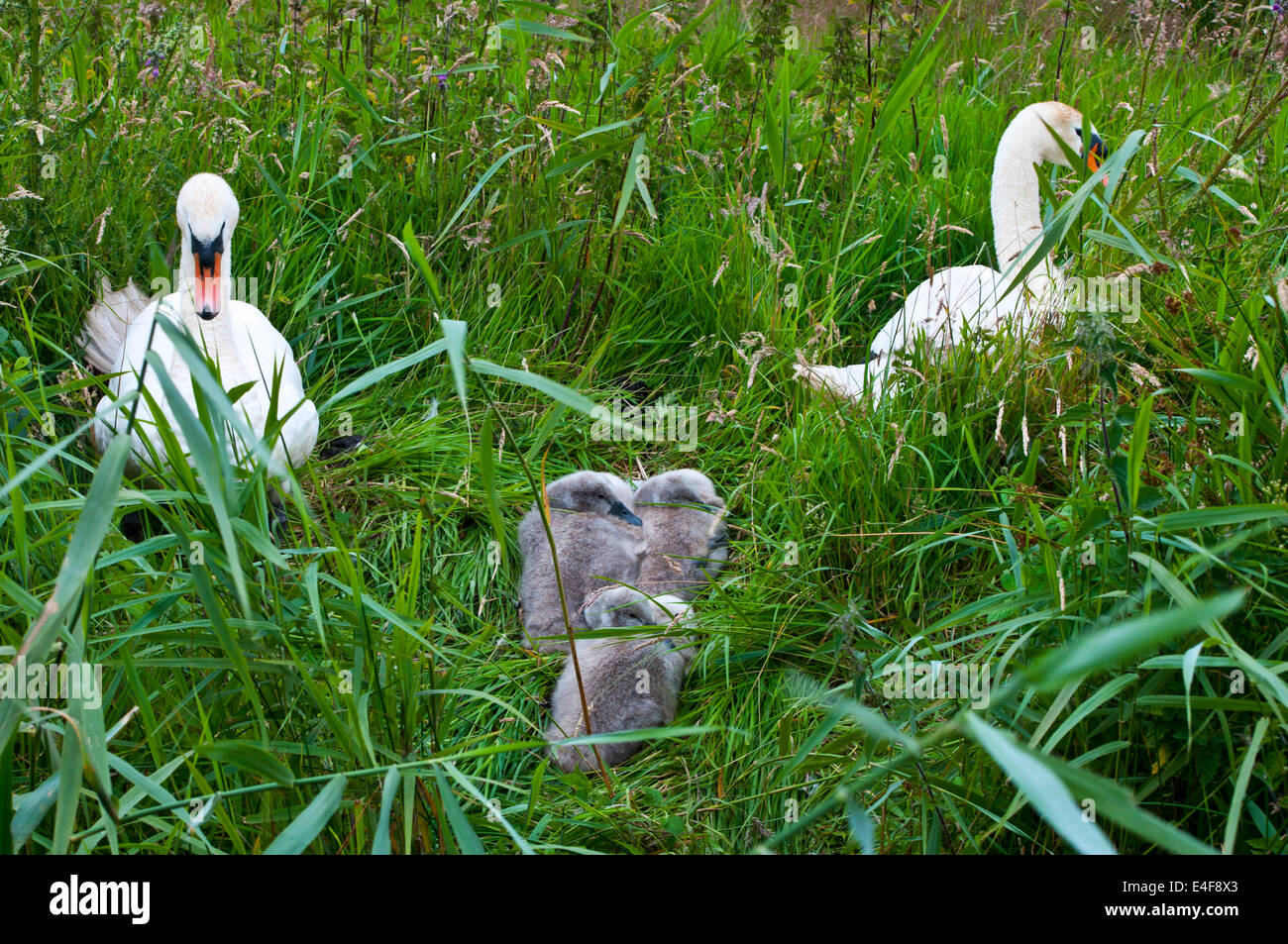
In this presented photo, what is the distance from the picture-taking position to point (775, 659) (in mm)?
2680

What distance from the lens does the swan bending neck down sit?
3160mm

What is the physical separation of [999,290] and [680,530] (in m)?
1.39

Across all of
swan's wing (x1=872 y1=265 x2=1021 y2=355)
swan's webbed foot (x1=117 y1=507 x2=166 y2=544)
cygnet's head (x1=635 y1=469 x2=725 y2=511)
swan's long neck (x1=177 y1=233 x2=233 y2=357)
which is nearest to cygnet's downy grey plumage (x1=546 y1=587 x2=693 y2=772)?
cygnet's head (x1=635 y1=469 x2=725 y2=511)

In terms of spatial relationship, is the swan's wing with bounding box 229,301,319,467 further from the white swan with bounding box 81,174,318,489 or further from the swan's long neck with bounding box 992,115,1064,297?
the swan's long neck with bounding box 992,115,1064,297

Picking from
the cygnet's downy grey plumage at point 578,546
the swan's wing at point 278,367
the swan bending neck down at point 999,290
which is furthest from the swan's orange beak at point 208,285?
the swan bending neck down at point 999,290

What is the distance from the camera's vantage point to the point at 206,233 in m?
3.26

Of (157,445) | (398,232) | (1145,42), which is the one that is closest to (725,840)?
(157,445)

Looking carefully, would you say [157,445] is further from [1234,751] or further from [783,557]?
[1234,751]

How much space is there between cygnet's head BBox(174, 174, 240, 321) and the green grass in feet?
1.05

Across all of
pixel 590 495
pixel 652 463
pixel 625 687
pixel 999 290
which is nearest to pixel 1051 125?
pixel 999 290

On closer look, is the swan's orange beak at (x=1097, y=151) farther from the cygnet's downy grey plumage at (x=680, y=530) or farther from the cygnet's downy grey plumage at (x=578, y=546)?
the cygnet's downy grey plumage at (x=578, y=546)

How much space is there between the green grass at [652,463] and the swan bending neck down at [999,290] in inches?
5.3

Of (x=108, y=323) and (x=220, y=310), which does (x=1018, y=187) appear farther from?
(x=108, y=323)

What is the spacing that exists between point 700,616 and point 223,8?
4.37 meters
